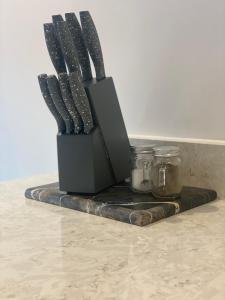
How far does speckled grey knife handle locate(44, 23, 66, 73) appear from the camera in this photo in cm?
106

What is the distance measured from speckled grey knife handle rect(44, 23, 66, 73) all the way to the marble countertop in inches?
13.1

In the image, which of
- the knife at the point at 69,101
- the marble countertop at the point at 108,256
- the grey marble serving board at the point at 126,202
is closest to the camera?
the marble countertop at the point at 108,256

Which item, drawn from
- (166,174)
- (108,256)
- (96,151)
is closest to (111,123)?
(96,151)

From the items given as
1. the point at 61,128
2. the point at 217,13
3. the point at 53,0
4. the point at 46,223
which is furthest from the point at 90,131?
the point at 53,0

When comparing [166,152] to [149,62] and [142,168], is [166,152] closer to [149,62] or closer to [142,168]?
[142,168]

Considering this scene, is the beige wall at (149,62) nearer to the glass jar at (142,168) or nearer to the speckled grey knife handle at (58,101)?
the glass jar at (142,168)

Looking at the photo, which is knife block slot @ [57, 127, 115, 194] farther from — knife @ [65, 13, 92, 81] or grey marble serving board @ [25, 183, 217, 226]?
knife @ [65, 13, 92, 81]

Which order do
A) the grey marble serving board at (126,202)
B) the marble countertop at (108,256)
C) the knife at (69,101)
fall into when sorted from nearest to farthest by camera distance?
the marble countertop at (108,256) < the grey marble serving board at (126,202) < the knife at (69,101)

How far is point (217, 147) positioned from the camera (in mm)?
1072

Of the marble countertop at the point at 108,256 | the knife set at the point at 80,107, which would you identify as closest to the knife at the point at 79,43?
the knife set at the point at 80,107

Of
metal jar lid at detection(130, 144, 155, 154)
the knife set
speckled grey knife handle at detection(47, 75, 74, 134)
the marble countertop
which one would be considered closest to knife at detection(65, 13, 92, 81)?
the knife set

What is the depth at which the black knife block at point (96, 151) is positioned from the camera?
3.45ft

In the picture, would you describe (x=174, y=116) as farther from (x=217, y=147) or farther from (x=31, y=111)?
(x=31, y=111)

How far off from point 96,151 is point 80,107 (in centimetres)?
10
